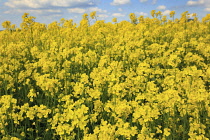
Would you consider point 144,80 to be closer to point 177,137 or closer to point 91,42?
point 177,137

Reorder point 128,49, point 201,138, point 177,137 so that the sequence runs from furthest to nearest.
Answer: point 128,49
point 177,137
point 201,138

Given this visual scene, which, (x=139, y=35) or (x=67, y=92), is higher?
(x=139, y=35)

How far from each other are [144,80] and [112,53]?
6.83 ft

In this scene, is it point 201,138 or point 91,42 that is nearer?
point 201,138

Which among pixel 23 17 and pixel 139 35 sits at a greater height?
pixel 23 17

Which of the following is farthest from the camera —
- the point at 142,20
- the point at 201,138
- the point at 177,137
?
the point at 142,20


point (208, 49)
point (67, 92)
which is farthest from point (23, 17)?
point (208, 49)

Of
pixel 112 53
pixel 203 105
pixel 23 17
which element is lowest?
pixel 203 105

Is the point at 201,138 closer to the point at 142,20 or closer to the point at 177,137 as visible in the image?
the point at 177,137

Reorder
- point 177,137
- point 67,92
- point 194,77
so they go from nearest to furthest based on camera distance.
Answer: point 177,137, point 194,77, point 67,92

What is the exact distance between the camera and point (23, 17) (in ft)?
24.0

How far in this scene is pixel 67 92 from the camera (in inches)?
154

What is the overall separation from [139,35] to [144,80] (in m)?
3.72

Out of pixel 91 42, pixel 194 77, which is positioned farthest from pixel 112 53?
pixel 194 77
